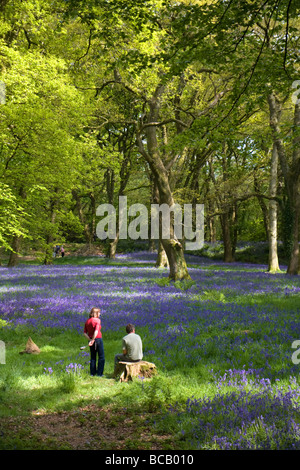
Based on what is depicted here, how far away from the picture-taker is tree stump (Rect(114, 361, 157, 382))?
18.8 ft

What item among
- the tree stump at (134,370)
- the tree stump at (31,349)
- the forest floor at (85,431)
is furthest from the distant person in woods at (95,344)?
the tree stump at (31,349)

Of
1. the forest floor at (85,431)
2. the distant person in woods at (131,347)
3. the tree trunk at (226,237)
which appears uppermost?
the tree trunk at (226,237)

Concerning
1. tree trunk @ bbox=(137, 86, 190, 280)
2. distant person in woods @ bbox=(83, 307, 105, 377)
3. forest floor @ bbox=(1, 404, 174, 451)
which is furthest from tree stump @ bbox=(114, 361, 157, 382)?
tree trunk @ bbox=(137, 86, 190, 280)

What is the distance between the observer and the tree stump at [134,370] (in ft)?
18.8

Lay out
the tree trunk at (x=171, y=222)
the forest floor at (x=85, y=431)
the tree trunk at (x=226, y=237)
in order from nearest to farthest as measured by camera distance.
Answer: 1. the forest floor at (x=85, y=431)
2. the tree trunk at (x=171, y=222)
3. the tree trunk at (x=226, y=237)

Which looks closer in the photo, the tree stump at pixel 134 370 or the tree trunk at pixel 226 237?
the tree stump at pixel 134 370

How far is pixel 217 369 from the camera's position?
5.75m

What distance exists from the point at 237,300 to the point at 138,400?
288 inches

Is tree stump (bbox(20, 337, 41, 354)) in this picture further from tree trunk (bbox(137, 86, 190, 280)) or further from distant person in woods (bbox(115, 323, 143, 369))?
→ tree trunk (bbox(137, 86, 190, 280))

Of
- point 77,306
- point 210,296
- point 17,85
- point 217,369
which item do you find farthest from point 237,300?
point 17,85

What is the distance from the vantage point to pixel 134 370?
5750 millimetres

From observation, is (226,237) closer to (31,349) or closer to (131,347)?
(31,349)

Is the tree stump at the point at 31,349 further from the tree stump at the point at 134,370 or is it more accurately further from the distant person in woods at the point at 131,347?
the distant person in woods at the point at 131,347

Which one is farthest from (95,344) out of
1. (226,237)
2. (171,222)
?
(226,237)
